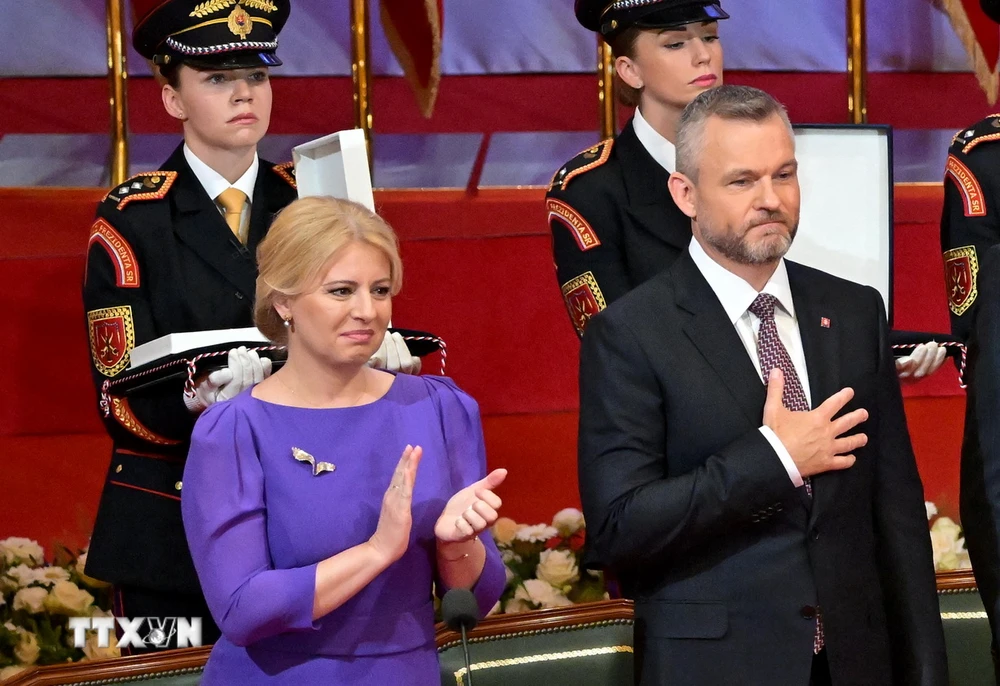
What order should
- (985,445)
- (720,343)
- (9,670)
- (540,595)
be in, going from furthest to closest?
(540,595), (9,670), (720,343), (985,445)

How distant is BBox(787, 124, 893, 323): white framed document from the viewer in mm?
2797

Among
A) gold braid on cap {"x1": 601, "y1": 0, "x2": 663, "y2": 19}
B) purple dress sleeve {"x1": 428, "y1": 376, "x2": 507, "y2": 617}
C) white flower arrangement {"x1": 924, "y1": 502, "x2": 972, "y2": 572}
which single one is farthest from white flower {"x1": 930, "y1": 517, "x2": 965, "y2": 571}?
purple dress sleeve {"x1": 428, "y1": 376, "x2": 507, "y2": 617}

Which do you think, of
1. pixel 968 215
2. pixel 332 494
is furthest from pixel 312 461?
pixel 968 215

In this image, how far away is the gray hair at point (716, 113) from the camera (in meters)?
2.27

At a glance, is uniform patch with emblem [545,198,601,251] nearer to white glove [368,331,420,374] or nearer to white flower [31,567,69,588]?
white glove [368,331,420,374]

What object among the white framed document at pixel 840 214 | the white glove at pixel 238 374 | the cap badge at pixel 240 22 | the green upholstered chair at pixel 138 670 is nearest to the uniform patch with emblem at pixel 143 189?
the cap badge at pixel 240 22

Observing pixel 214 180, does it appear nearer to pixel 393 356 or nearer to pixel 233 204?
pixel 233 204

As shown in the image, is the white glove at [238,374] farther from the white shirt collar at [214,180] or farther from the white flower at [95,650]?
the white flower at [95,650]

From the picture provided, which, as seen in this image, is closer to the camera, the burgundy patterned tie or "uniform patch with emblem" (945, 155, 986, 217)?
the burgundy patterned tie

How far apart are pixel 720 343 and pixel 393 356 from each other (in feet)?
2.19

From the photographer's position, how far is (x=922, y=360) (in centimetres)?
262

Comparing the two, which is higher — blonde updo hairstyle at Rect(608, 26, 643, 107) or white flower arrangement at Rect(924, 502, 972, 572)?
blonde updo hairstyle at Rect(608, 26, 643, 107)

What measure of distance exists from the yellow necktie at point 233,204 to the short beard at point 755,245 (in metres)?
1.09

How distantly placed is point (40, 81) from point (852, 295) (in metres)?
2.50
